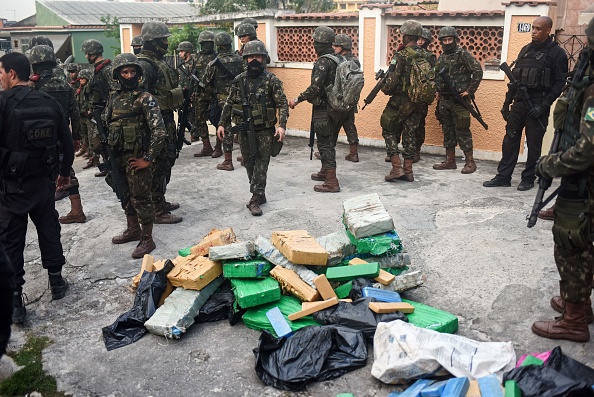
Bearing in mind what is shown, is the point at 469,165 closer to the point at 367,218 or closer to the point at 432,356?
the point at 367,218

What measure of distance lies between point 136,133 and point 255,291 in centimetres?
211

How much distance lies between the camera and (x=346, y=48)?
7.53 meters

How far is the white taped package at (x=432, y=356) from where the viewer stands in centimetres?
331

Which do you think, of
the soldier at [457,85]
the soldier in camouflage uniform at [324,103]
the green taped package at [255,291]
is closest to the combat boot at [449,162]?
the soldier at [457,85]

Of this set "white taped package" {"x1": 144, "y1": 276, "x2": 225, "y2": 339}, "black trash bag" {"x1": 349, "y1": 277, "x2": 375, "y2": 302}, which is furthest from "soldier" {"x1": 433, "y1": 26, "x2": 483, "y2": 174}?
"white taped package" {"x1": 144, "y1": 276, "x2": 225, "y2": 339}

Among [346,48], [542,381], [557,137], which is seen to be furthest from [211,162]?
[542,381]

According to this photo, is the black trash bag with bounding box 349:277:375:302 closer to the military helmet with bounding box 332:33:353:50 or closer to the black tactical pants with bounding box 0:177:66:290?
the black tactical pants with bounding box 0:177:66:290

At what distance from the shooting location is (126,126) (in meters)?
5.25

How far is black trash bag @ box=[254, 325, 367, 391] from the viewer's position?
3434 millimetres

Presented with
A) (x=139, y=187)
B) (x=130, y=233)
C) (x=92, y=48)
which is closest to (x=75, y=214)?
(x=130, y=233)

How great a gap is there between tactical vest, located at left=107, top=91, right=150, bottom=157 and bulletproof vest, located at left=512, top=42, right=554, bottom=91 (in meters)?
4.29

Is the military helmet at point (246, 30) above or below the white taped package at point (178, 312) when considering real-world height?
above

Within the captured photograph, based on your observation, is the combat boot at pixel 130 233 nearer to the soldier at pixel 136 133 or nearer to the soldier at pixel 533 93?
the soldier at pixel 136 133

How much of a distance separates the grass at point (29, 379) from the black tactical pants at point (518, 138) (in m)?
5.59
